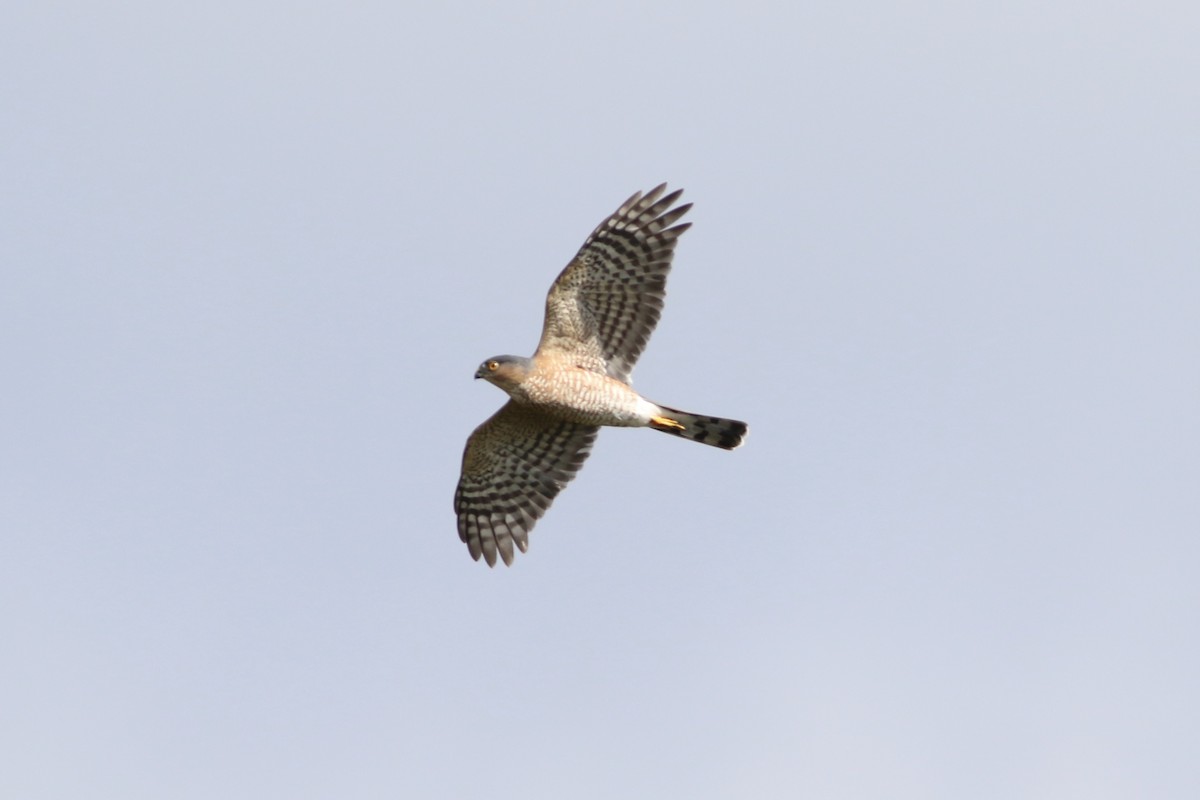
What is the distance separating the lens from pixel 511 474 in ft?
60.3

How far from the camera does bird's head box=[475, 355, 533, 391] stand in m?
16.8

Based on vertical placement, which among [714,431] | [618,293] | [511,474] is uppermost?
[618,293]

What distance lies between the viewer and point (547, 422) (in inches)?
705

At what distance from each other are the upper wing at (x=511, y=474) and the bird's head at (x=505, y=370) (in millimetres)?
951

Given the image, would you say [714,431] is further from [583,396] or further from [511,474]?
[511,474]

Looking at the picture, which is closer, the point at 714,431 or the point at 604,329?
the point at 604,329

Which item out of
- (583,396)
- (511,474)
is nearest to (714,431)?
(583,396)

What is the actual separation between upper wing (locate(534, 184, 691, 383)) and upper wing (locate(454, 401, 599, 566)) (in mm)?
974

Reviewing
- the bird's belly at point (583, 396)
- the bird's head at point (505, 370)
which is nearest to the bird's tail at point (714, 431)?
the bird's belly at point (583, 396)

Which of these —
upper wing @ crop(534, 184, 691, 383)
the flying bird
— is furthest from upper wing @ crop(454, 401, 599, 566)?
upper wing @ crop(534, 184, 691, 383)

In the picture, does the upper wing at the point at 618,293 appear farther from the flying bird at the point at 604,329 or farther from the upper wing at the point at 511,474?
the upper wing at the point at 511,474

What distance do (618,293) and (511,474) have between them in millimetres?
2303

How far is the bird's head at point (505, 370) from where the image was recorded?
16.8 m

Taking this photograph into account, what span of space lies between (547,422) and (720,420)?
157 centimetres
